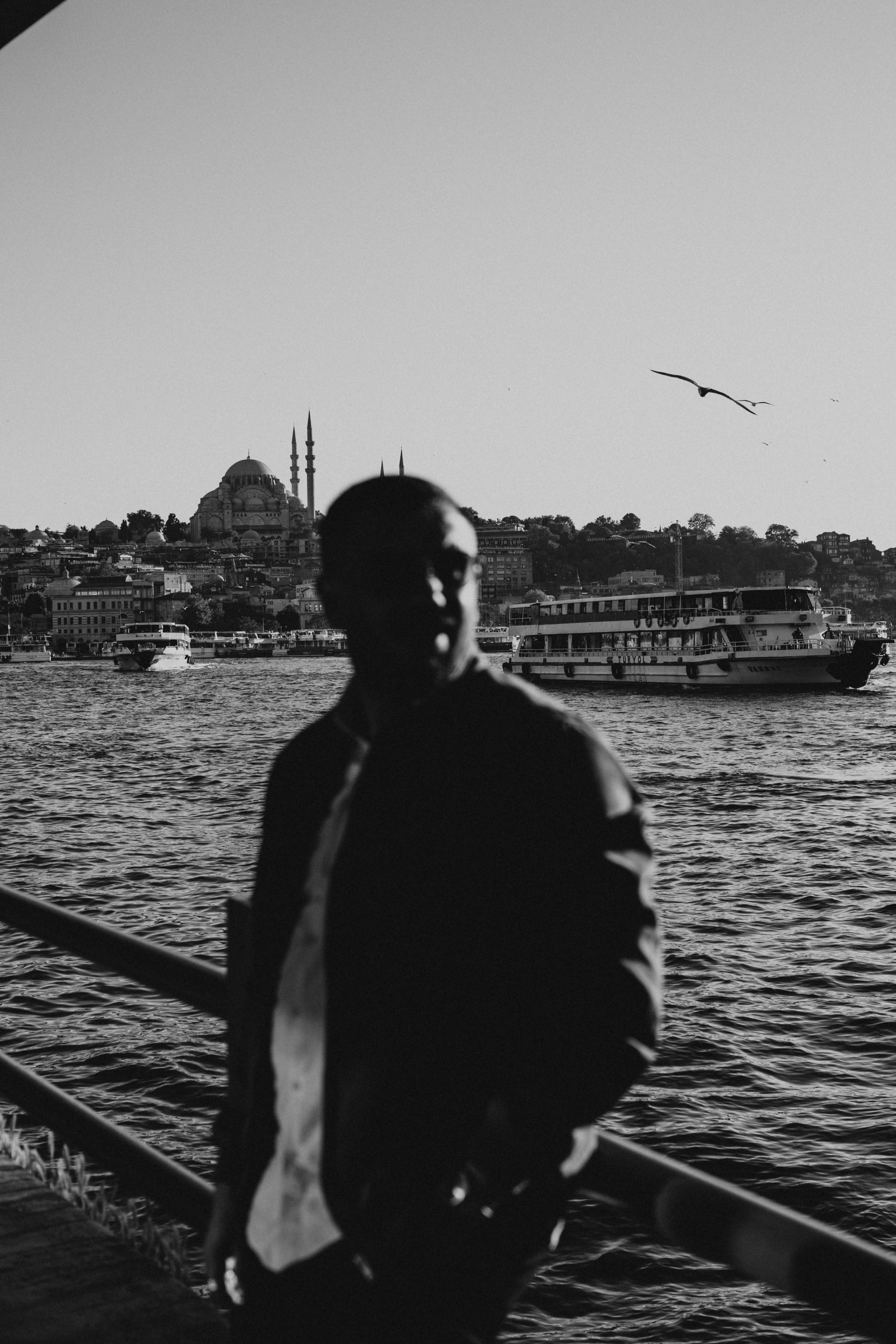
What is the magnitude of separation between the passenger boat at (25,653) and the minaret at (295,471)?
5683cm

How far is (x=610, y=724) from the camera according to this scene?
37625 millimetres

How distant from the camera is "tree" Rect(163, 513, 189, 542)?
7451 inches

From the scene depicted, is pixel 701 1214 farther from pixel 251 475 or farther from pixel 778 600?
pixel 251 475

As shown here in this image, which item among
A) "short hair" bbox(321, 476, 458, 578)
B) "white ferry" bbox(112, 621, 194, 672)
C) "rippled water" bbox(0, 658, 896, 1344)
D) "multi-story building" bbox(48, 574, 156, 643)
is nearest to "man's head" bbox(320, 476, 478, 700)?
"short hair" bbox(321, 476, 458, 578)

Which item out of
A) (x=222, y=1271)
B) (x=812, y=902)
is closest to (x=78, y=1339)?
(x=222, y=1271)

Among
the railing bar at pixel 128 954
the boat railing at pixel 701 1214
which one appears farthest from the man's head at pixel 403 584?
the railing bar at pixel 128 954

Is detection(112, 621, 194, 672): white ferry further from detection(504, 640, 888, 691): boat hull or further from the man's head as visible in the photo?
the man's head

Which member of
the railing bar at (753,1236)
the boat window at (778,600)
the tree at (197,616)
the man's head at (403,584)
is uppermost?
the tree at (197,616)

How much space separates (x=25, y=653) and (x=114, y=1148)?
117526 millimetres

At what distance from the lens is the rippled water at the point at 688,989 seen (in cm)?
607

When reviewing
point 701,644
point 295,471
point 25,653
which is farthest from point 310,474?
point 701,644

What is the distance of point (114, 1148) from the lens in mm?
2453

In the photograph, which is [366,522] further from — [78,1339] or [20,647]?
[20,647]

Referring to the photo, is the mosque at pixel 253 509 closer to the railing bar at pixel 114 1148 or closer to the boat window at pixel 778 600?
the boat window at pixel 778 600
